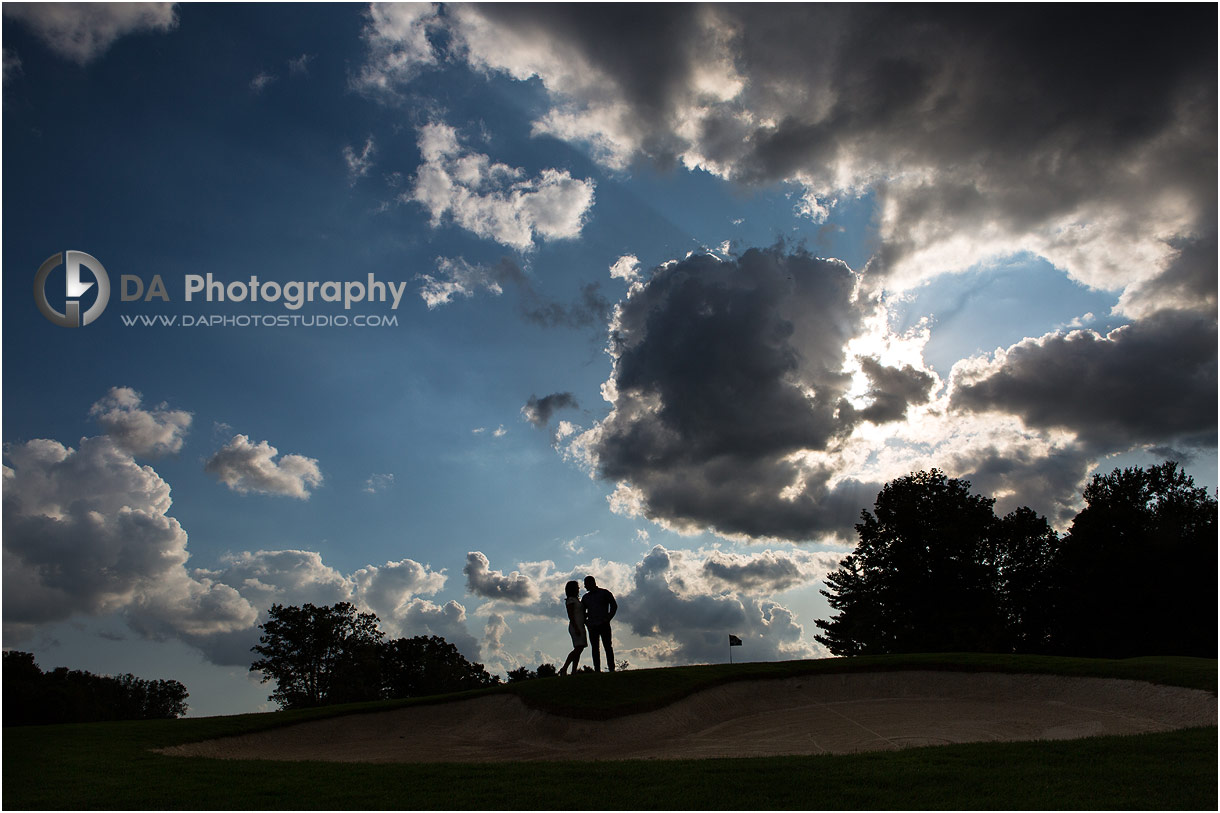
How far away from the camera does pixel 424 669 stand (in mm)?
72875

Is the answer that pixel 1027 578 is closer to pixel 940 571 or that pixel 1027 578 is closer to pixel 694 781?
pixel 940 571

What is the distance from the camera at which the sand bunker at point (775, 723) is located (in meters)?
14.3

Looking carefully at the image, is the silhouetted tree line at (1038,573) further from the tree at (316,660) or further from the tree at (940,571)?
the tree at (316,660)

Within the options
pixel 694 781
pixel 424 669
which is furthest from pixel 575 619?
pixel 424 669

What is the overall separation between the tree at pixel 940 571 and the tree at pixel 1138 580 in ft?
10.1

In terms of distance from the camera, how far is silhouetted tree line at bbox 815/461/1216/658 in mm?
44000

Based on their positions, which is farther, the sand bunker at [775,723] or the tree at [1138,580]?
the tree at [1138,580]

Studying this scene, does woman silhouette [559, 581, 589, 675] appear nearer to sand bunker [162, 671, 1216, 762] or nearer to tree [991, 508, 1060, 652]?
sand bunker [162, 671, 1216, 762]

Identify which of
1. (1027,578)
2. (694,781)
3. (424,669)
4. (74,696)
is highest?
(694,781)

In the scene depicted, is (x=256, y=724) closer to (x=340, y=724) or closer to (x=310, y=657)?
(x=340, y=724)

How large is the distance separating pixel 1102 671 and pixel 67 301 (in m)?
29.5

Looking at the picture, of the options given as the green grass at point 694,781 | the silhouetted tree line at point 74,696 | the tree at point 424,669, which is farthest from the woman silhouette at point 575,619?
the tree at point 424,669

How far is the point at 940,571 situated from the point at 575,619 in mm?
37485

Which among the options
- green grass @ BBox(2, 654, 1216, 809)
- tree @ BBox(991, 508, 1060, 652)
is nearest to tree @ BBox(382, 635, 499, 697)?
tree @ BBox(991, 508, 1060, 652)
